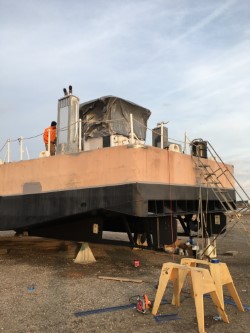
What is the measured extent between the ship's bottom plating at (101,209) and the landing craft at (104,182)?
19mm

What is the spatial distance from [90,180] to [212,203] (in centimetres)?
354

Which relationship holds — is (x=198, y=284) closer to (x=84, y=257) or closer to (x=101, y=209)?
(x=101, y=209)

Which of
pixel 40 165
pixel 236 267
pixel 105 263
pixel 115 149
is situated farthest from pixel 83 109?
pixel 236 267

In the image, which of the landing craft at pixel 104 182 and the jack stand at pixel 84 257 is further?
the jack stand at pixel 84 257

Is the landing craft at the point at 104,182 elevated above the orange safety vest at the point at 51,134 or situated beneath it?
situated beneath

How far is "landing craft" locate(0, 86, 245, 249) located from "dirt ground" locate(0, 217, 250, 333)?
891mm

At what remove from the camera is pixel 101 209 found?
6.74 metres

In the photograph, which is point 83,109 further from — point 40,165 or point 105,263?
point 105,263

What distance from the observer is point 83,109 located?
8977 millimetres

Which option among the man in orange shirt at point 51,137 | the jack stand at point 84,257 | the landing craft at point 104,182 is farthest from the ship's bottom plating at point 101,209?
the man in orange shirt at point 51,137

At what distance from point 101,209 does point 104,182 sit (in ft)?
1.73

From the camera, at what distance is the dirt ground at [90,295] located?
4.39 m

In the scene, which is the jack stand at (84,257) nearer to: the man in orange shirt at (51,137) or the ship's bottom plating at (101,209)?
the ship's bottom plating at (101,209)

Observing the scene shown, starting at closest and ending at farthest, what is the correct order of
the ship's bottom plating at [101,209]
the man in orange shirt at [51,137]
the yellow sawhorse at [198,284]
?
the yellow sawhorse at [198,284] < the ship's bottom plating at [101,209] < the man in orange shirt at [51,137]
